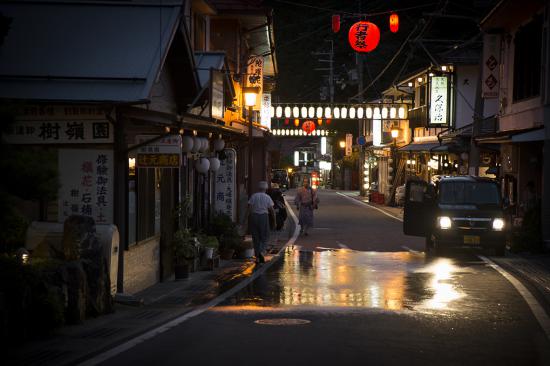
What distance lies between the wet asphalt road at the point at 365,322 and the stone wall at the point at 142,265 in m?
1.95

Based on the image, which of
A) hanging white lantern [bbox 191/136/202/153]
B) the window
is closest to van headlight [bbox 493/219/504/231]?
the window

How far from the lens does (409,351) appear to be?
10.1 meters

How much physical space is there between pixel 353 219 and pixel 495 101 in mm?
8366

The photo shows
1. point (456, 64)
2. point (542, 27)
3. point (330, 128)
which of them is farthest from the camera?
point (330, 128)

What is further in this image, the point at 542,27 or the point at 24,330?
the point at 542,27

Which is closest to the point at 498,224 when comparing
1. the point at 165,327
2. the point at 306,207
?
the point at 306,207

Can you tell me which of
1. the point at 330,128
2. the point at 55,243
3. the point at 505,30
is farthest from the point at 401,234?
the point at 330,128

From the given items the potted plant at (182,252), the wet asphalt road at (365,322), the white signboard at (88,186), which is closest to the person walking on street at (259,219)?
the wet asphalt road at (365,322)

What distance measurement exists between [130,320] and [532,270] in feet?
35.0

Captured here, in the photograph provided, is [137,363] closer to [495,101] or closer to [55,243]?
[55,243]

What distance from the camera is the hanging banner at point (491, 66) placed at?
3133 cm

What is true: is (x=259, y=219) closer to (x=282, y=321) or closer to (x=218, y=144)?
(x=218, y=144)

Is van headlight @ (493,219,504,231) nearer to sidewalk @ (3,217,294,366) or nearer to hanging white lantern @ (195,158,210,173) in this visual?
sidewalk @ (3,217,294,366)

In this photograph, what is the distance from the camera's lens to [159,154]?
1598 cm
